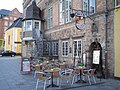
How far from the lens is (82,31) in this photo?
620 inches

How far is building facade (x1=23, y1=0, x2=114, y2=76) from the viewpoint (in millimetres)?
13094

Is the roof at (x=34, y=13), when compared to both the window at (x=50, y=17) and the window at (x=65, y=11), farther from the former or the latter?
the window at (x=65, y=11)

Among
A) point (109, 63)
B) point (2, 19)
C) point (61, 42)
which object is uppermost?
point (2, 19)

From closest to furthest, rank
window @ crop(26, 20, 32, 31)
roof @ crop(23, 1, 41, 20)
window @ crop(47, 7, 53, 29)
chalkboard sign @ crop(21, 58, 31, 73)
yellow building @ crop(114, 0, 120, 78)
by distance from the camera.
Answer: yellow building @ crop(114, 0, 120, 78) → chalkboard sign @ crop(21, 58, 31, 73) → window @ crop(47, 7, 53, 29) → roof @ crop(23, 1, 41, 20) → window @ crop(26, 20, 32, 31)

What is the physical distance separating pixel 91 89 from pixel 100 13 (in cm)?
577

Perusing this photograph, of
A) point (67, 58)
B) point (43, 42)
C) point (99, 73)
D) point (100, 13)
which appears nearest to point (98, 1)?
point (100, 13)

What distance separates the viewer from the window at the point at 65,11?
1881 centimetres

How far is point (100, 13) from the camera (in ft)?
44.7

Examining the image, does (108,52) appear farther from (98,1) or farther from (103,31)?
(98,1)

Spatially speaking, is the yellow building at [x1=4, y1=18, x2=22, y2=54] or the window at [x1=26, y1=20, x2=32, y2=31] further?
the yellow building at [x1=4, y1=18, x2=22, y2=54]

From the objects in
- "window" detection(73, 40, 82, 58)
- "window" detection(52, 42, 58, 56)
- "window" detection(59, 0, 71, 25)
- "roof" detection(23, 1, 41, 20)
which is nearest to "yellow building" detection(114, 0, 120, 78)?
"window" detection(73, 40, 82, 58)

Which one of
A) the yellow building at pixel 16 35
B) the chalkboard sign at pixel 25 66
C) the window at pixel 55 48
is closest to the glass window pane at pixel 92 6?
the chalkboard sign at pixel 25 66

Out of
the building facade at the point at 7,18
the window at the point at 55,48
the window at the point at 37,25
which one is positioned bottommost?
the window at the point at 55,48

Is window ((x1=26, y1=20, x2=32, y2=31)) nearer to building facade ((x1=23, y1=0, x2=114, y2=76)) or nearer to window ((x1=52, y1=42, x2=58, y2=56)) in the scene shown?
building facade ((x1=23, y1=0, x2=114, y2=76))
